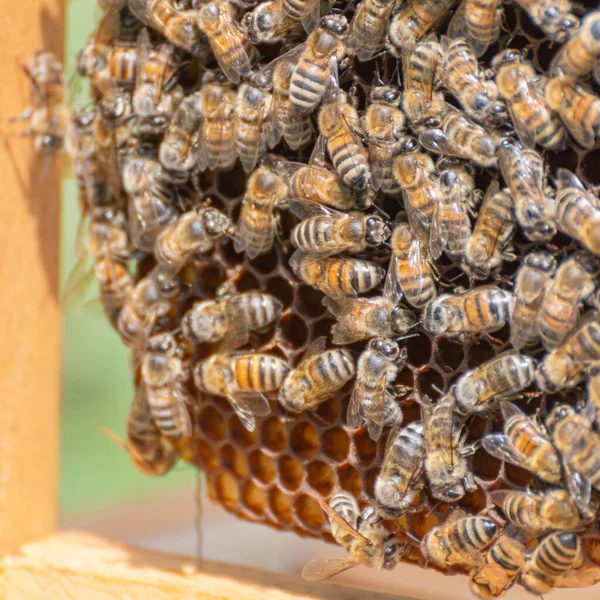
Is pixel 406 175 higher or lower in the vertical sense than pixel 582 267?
higher

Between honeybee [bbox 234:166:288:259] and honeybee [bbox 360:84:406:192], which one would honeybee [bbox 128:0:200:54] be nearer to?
honeybee [bbox 234:166:288:259]

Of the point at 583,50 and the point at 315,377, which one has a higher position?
the point at 583,50

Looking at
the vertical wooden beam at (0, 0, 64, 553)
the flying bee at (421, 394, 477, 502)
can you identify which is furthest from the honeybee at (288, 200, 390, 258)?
the vertical wooden beam at (0, 0, 64, 553)

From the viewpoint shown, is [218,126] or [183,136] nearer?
[218,126]

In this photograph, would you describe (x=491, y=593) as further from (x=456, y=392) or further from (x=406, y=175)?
(x=406, y=175)

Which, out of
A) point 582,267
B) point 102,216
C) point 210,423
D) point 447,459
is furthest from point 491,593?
point 102,216

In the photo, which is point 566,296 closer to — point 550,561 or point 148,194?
point 550,561

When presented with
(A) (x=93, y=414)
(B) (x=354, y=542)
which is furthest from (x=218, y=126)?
(A) (x=93, y=414)
